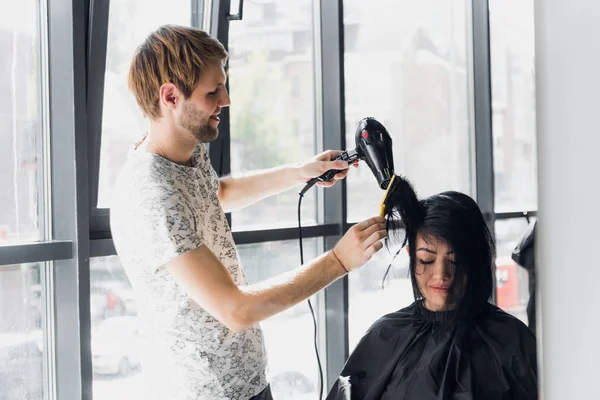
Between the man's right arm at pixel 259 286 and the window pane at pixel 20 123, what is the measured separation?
88cm

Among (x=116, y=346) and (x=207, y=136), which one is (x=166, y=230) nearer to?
(x=207, y=136)

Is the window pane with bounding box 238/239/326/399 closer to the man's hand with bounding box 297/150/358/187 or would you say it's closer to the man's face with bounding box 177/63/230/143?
the man's hand with bounding box 297/150/358/187

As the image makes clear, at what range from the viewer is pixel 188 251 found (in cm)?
157

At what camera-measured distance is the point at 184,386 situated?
173 cm

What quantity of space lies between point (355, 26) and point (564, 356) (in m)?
3.60

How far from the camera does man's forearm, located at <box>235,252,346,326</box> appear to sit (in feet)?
5.23

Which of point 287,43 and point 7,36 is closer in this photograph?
point 7,36

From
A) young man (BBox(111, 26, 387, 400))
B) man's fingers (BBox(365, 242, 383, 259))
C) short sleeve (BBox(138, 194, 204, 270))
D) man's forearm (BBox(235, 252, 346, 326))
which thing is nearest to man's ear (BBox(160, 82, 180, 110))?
young man (BBox(111, 26, 387, 400))

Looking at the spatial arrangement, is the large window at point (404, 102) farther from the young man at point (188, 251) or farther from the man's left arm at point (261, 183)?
the young man at point (188, 251)

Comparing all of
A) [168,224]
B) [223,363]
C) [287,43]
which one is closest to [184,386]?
[223,363]

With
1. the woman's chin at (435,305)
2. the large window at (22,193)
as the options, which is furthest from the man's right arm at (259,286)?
the large window at (22,193)

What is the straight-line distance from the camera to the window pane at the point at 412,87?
144 inches

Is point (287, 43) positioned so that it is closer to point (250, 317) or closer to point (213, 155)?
point (213, 155)

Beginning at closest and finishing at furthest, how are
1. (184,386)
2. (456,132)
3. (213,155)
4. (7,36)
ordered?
(184,386)
(7,36)
(213,155)
(456,132)
